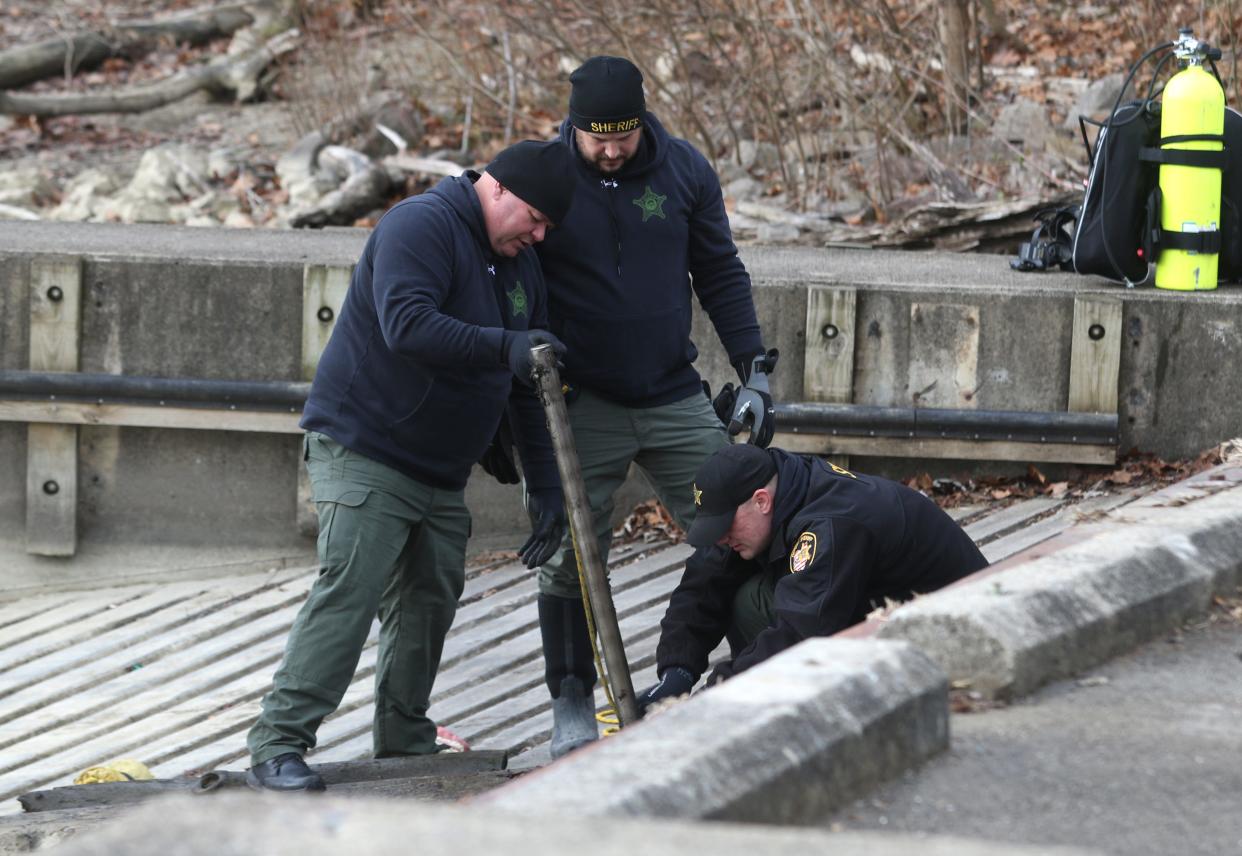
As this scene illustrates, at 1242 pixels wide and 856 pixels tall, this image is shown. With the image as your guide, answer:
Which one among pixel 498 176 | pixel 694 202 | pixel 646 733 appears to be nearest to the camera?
pixel 646 733

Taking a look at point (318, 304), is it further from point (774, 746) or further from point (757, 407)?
point (774, 746)

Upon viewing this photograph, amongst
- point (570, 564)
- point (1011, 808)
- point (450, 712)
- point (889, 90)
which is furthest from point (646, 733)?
point (889, 90)

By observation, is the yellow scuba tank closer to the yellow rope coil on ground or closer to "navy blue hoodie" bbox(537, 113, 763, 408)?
"navy blue hoodie" bbox(537, 113, 763, 408)

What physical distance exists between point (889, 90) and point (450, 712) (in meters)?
5.28

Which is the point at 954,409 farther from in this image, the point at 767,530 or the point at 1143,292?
the point at 767,530

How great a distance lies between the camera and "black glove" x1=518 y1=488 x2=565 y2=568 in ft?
16.5

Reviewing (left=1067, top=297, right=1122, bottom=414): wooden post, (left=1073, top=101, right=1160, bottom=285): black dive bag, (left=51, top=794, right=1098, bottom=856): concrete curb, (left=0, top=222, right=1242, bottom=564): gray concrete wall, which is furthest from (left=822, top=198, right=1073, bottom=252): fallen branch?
(left=51, top=794, right=1098, bottom=856): concrete curb

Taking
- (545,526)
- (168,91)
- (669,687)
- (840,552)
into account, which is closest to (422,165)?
(168,91)

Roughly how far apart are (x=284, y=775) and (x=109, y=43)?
1156cm

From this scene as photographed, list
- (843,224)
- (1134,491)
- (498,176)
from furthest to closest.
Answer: (843,224)
(1134,491)
(498,176)

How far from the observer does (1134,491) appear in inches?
262

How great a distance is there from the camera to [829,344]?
6.94 metres

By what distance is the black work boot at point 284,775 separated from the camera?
4.68 metres

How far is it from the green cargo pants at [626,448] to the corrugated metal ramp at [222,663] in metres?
0.61
